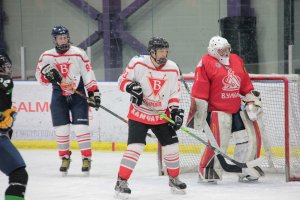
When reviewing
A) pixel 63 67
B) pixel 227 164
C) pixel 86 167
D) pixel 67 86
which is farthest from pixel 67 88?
pixel 227 164

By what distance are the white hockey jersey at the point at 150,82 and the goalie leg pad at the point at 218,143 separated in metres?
0.60

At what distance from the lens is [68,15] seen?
830 centimetres

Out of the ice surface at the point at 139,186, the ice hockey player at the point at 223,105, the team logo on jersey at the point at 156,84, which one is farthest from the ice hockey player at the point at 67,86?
the team logo on jersey at the point at 156,84

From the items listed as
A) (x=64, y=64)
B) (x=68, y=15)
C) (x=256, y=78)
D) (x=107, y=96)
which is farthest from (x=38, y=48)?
(x=256, y=78)

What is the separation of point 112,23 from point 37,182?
2736mm

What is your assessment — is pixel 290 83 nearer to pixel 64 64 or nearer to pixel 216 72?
pixel 216 72

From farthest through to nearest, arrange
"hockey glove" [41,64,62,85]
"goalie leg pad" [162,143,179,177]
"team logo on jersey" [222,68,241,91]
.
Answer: "hockey glove" [41,64,62,85], "team logo on jersey" [222,68,241,91], "goalie leg pad" [162,143,179,177]

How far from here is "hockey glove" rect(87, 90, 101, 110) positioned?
598 centimetres

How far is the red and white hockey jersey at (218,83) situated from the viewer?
552 centimetres

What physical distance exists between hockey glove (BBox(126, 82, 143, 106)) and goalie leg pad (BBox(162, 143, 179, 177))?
15.4 inches

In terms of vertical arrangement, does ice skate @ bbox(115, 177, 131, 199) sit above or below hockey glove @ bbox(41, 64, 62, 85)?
below

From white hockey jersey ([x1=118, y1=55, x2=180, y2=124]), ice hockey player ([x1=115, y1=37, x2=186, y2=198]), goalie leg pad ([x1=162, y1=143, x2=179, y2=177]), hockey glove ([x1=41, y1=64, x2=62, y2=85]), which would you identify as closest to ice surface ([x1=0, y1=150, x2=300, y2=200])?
goalie leg pad ([x1=162, y1=143, x2=179, y2=177])

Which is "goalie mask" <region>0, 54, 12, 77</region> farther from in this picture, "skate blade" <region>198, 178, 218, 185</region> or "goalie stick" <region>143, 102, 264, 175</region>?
"skate blade" <region>198, 178, 218, 185</region>

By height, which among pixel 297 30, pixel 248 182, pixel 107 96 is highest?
pixel 297 30
